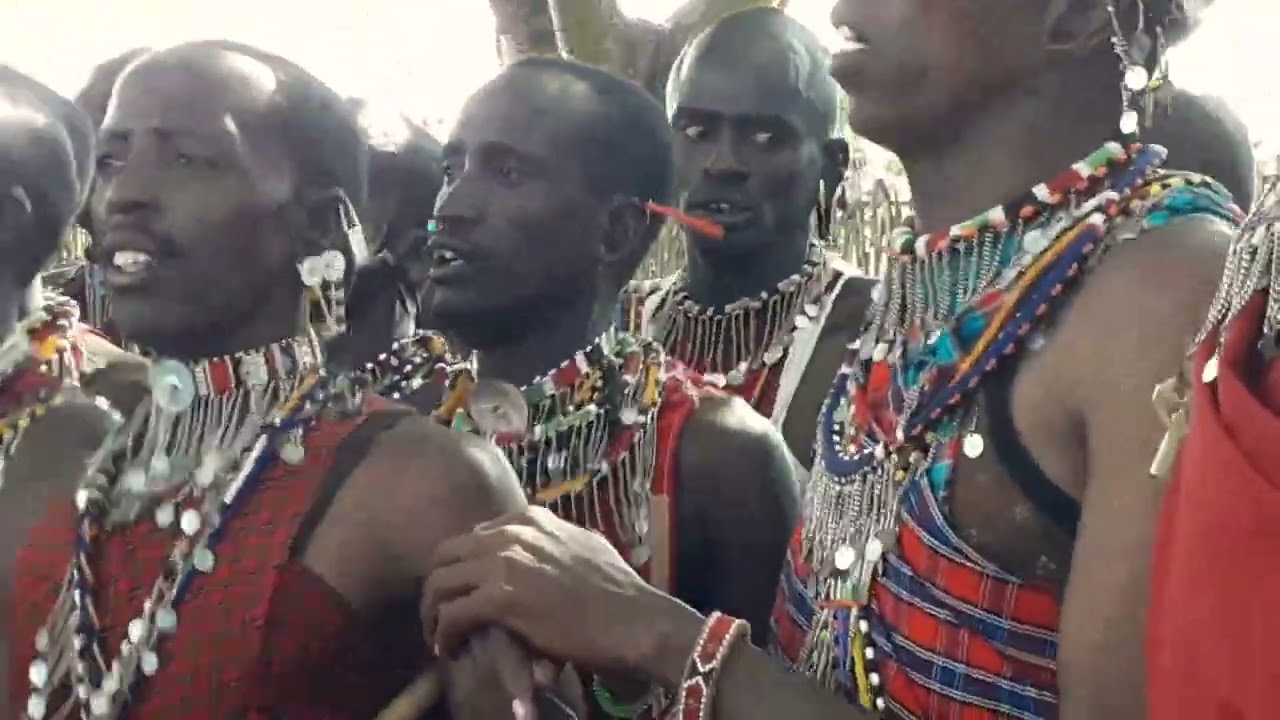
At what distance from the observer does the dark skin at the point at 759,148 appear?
3182mm

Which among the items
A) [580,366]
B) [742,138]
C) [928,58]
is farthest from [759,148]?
[928,58]

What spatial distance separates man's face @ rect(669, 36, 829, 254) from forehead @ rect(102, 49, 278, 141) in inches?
56.7

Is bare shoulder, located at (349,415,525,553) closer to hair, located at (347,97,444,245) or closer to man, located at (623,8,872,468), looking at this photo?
man, located at (623,8,872,468)

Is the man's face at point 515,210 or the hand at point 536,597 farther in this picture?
the man's face at point 515,210

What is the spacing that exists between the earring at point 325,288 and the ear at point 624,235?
25.9 inches

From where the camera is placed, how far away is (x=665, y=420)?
2.49 m

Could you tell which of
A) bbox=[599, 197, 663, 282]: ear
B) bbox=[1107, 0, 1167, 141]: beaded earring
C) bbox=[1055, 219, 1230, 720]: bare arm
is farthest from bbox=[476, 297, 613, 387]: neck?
bbox=[1055, 219, 1230, 720]: bare arm

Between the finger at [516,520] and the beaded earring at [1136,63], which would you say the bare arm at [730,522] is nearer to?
the finger at [516,520]

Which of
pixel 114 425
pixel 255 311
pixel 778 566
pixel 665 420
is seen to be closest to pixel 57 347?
pixel 114 425

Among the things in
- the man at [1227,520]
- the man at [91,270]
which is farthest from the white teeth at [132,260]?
the man at [91,270]

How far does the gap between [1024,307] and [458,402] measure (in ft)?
3.56

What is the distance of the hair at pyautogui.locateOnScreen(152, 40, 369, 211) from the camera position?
6.28ft

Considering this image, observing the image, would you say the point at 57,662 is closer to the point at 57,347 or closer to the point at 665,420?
the point at 57,347

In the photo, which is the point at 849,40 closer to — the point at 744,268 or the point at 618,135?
the point at 618,135
